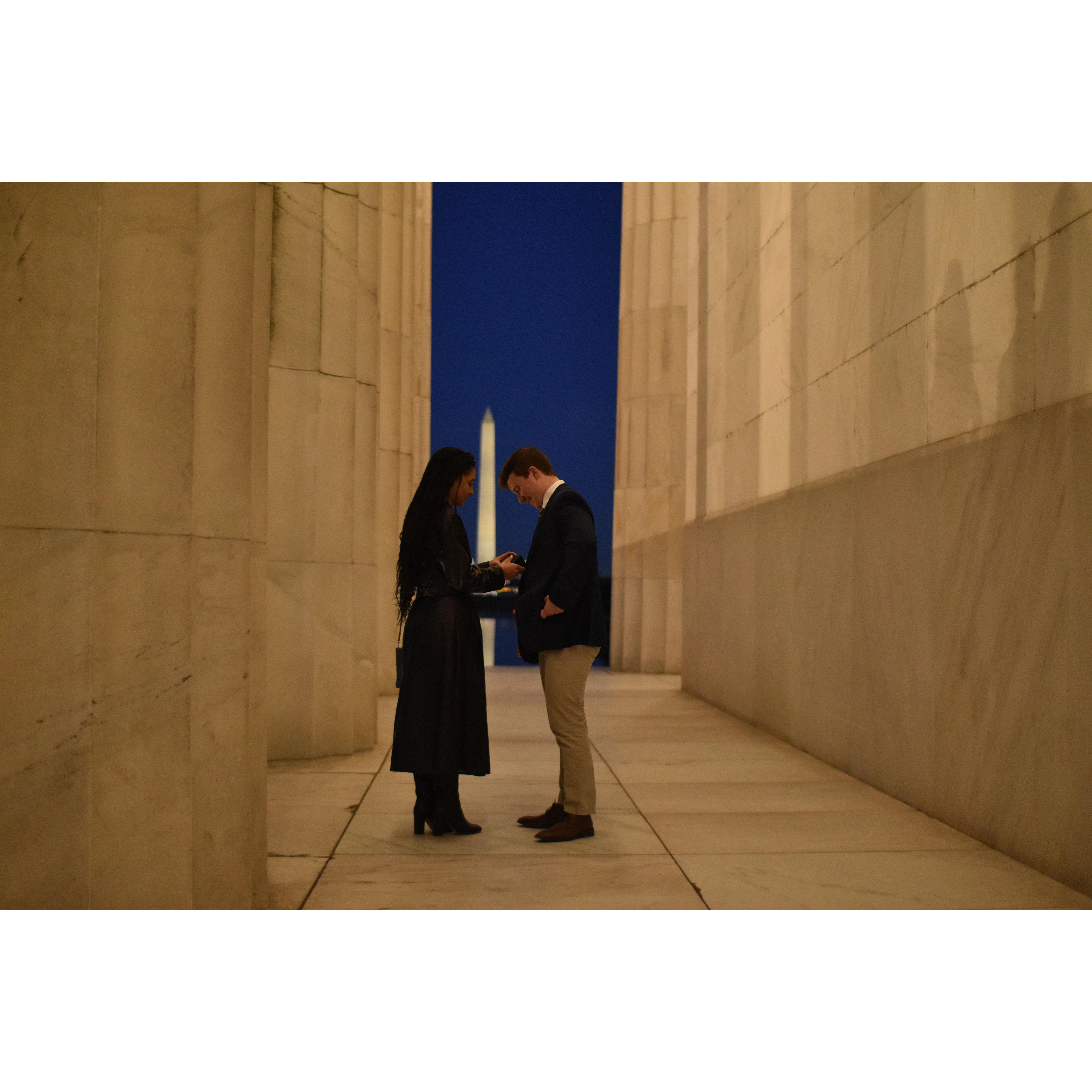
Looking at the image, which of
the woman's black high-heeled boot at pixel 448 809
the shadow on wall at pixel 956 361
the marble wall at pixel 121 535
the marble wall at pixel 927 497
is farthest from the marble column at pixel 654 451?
the marble wall at pixel 121 535

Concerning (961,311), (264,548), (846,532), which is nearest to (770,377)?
(846,532)

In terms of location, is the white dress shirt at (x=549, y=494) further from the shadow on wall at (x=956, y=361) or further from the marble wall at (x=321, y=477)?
the marble wall at (x=321, y=477)

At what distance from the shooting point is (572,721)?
5.42 m

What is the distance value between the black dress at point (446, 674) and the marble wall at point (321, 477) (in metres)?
2.71

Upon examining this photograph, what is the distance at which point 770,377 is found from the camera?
9.74 m

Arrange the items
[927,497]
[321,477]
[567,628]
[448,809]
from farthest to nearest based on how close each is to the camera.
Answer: [321,477] < [927,497] < [448,809] < [567,628]

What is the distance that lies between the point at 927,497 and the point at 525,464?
2.74 metres

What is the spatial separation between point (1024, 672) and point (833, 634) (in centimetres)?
274

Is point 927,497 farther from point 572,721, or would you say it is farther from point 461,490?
point 461,490

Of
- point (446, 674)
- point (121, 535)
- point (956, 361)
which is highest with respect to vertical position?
point (956, 361)

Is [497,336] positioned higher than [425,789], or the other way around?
[497,336]

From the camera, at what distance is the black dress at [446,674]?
17.9 feet

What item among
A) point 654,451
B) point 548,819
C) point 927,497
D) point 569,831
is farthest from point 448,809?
point 654,451

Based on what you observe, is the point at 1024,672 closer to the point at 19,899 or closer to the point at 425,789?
the point at 425,789
